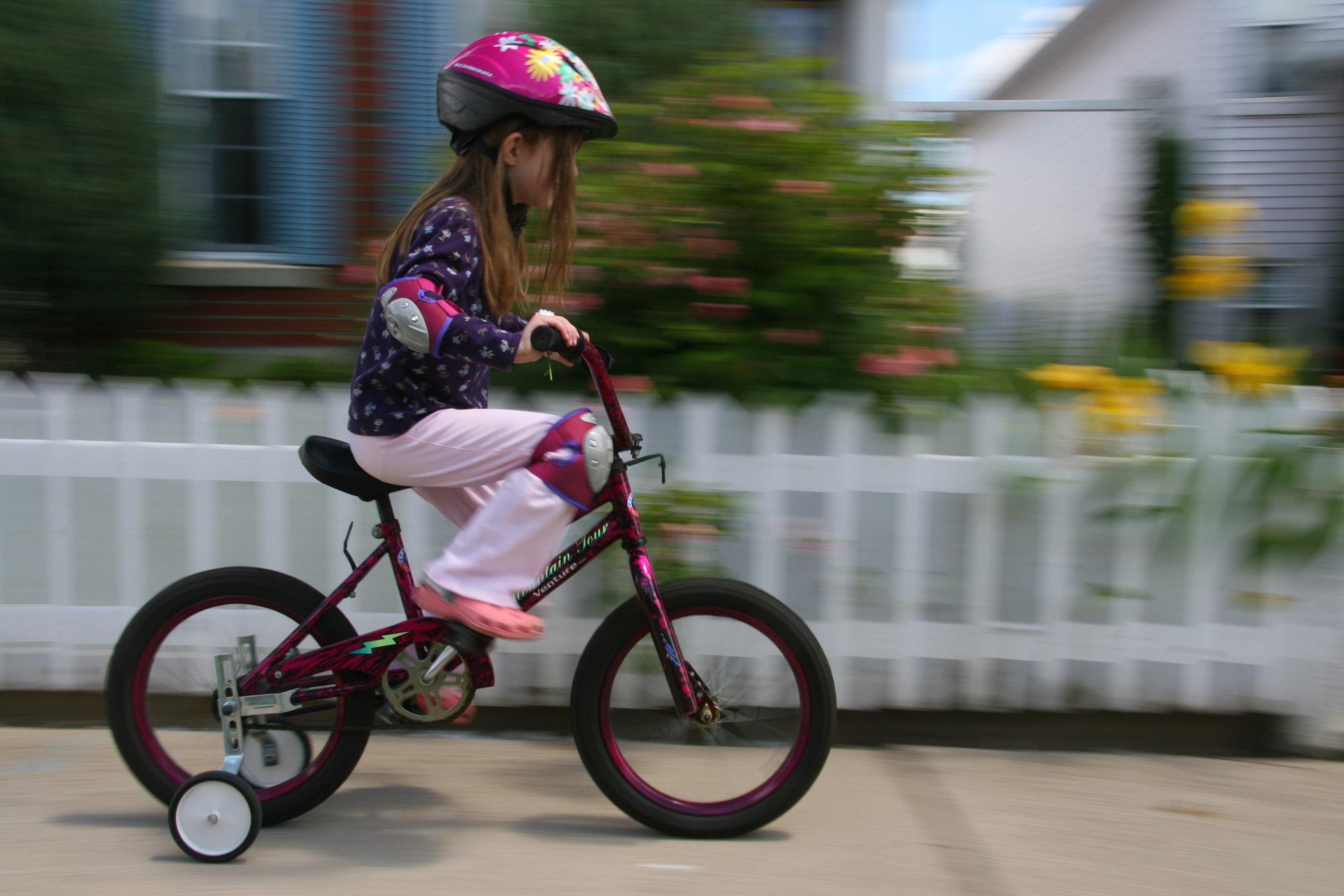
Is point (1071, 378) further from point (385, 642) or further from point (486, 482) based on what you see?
point (385, 642)

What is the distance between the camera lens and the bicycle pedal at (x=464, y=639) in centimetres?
257

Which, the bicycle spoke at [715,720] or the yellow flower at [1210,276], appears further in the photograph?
the yellow flower at [1210,276]

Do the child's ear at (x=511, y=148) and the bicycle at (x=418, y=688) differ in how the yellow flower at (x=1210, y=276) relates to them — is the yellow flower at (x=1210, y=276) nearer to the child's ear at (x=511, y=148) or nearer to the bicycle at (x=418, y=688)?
the bicycle at (x=418, y=688)

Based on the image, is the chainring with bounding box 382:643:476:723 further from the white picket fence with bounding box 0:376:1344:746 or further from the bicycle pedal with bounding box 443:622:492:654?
the white picket fence with bounding box 0:376:1344:746

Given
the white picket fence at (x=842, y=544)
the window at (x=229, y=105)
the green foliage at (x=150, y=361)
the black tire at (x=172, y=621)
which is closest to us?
the black tire at (x=172, y=621)

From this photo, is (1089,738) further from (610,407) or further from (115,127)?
(115,127)

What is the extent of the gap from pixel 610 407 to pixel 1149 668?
1.92m

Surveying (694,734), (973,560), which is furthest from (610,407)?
(973,560)

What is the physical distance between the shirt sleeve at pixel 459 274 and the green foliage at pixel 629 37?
100 inches

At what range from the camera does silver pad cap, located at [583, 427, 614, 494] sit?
2514 millimetres

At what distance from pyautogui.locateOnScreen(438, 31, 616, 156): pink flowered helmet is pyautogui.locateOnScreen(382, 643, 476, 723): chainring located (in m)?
1.23

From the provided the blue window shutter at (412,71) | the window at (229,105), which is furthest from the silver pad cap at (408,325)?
the window at (229,105)

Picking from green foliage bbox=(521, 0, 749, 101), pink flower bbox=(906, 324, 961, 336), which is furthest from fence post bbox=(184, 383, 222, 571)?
green foliage bbox=(521, 0, 749, 101)

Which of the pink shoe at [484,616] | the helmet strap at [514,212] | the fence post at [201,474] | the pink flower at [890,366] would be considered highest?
the helmet strap at [514,212]
